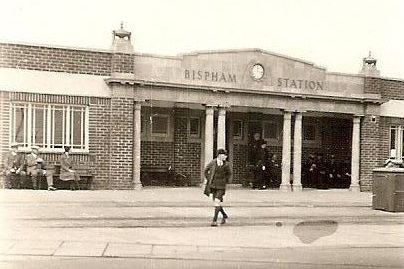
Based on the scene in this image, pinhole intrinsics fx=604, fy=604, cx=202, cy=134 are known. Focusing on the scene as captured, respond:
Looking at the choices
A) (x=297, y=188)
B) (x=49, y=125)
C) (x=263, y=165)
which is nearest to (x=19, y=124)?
(x=49, y=125)

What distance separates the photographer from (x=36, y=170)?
56.8 feet

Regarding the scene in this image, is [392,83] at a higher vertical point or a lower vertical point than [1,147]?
higher

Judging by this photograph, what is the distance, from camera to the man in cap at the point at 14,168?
1709cm

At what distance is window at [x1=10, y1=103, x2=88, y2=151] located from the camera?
1778 centimetres

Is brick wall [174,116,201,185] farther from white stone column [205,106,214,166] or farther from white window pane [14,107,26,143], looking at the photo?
white window pane [14,107,26,143]

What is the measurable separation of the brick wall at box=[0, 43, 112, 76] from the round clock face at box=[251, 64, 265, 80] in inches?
196

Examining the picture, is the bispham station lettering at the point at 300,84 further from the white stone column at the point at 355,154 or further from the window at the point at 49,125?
the window at the point at 49,125

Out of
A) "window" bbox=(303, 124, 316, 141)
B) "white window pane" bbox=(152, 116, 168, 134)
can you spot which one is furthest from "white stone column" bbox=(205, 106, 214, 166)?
"window" bbox=(303, 124, 316, 141)

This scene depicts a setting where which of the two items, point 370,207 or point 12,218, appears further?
point 370,207

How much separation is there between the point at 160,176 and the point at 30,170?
18.0ft

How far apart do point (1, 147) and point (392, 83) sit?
14422 mm

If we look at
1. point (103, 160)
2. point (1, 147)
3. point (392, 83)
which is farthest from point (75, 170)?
point (392, 83)

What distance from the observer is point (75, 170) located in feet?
59.6

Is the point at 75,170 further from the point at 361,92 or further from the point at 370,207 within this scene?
the point at 361,92
